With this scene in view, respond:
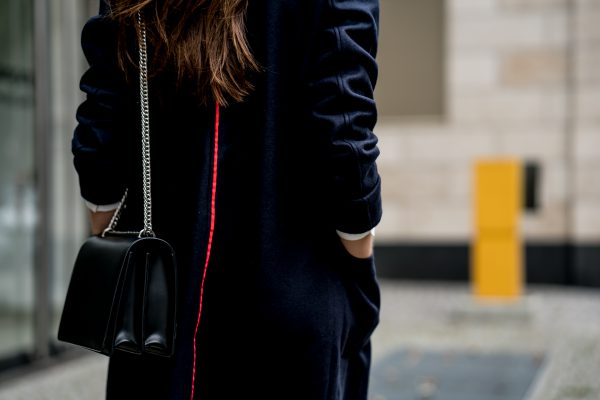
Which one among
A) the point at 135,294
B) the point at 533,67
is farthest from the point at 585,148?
the point at 135,294

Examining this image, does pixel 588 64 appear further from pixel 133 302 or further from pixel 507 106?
pixel 133 302

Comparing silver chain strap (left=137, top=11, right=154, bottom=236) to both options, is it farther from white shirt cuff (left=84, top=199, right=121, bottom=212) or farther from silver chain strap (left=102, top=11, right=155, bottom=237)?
white shirt cuff (left=84, top=199, right=121, bottom=212)

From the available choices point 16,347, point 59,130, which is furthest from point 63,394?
point 59,130

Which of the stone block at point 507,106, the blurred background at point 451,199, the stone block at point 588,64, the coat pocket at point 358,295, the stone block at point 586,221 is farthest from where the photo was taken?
the stone block at point 507,106

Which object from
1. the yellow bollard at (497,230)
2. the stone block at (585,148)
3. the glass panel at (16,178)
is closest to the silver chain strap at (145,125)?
the glass panel at (16,178)

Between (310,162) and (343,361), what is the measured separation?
457 millimetres

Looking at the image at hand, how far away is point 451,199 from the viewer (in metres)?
10.3

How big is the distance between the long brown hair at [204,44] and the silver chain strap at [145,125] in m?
0.02

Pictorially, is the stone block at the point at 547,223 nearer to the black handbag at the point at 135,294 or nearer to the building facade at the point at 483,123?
the building facade at the point at 483,123

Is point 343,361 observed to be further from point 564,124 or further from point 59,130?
point 564,124

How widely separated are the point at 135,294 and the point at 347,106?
23.0 inches

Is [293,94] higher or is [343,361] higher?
[293,94]

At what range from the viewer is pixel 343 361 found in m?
1.98

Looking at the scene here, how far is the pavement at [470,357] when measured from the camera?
16.7ft
